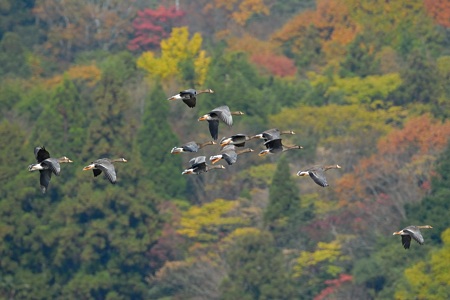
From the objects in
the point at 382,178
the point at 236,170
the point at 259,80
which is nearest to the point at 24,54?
the point at 259,80

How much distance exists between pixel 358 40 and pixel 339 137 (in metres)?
11.2

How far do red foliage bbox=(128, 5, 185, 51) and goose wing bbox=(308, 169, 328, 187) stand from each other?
52697 mm

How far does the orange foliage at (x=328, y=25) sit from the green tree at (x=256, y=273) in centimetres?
2183

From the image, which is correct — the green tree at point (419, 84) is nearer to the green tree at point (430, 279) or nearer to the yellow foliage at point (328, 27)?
the yellow foliage at point (328, 27)

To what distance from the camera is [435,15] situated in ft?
277

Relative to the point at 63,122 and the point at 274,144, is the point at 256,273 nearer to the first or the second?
the point at 63,122

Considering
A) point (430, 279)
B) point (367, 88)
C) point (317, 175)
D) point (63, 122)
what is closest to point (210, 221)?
point (63, 122)

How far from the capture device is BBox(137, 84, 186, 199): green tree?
70562mm

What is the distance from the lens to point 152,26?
8738 cm

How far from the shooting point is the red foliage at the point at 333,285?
61625 mm

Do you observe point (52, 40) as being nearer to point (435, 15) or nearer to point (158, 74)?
point (158, 74)

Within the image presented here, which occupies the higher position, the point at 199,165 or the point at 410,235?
the point at 199,165

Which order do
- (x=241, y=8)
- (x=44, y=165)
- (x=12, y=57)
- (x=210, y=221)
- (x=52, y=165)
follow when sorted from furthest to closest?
(x=241, y=8), (x=12, y=57), (x=210, y=221), (x=44, y=165), (x=52, y=165)

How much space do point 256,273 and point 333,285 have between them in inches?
98.9
